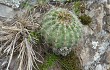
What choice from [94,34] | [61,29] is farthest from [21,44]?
[94,34]

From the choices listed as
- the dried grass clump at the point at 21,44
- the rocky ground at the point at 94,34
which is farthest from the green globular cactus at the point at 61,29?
the rocky ground at the point at 94,34

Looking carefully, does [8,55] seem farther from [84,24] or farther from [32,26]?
[84,24]

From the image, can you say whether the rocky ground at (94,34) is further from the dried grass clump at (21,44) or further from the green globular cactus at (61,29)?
the green globular cactus at (61,29)

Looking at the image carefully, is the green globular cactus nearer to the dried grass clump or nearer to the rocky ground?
the dried grass clump

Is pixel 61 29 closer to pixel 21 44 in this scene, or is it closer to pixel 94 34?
pixel 21 44

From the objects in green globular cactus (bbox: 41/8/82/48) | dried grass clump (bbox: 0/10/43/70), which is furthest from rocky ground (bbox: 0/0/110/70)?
green globular cactus (bbox: 41/8/82/48)

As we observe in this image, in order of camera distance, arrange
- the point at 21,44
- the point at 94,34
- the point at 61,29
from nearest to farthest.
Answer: the point at 61,29 < the point at 21,44 < the point at 94,34

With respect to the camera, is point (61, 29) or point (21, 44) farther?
point (21, 44)
